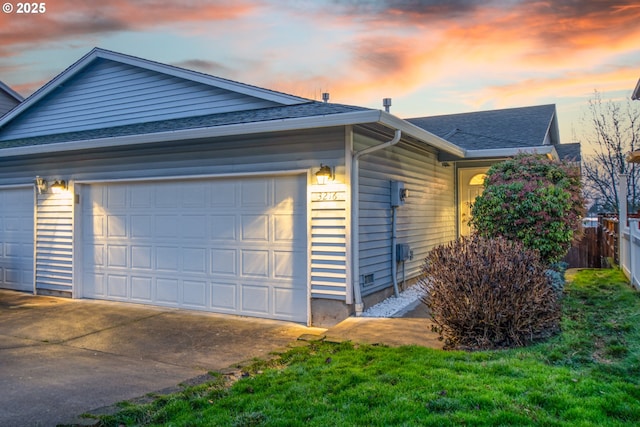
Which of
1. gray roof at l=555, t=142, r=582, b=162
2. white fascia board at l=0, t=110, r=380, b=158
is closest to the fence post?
gray roof at l=555, t=142, r=582, b=162

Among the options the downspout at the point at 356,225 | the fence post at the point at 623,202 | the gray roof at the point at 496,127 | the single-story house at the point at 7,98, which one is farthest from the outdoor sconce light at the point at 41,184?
the fence post at the point at 623,202

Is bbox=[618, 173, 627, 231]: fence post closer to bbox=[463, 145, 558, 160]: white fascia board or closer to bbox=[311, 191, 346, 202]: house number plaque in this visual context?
bbox=[463, 145, 558, 160]: white fascia board

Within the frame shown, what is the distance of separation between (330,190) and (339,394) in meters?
3.41

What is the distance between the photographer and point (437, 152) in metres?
10.9

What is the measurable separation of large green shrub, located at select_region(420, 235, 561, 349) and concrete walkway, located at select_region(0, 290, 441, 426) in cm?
43

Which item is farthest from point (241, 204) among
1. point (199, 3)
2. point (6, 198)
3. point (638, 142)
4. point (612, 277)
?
point (638, 142)

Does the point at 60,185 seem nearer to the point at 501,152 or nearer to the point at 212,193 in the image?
the point at 212,193

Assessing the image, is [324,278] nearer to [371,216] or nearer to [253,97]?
[371,216]

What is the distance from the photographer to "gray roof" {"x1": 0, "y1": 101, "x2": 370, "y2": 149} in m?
7.03

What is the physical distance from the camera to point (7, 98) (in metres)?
16.1

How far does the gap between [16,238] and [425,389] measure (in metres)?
9.64

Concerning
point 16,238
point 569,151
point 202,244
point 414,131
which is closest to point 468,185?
point 569,151

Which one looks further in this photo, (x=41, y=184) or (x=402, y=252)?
(x=41, y=184)

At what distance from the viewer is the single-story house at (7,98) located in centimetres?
1583
